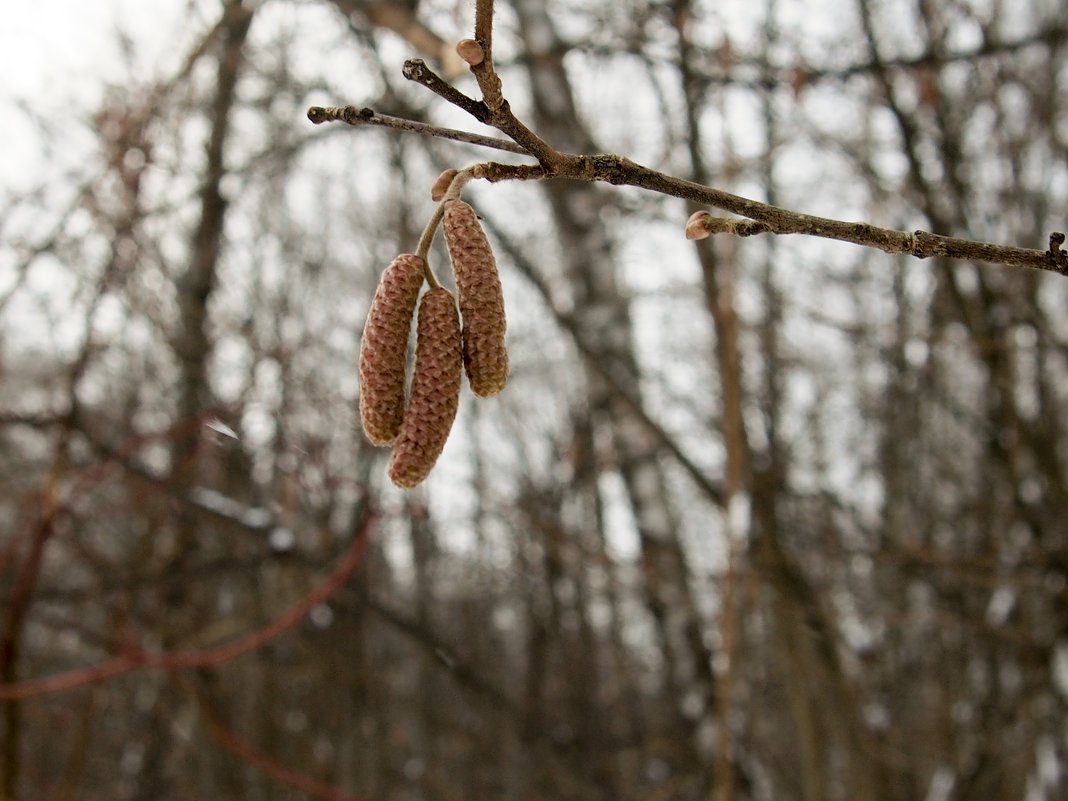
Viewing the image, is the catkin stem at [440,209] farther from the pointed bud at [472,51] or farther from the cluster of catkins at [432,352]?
the pointed bud at [472,51]

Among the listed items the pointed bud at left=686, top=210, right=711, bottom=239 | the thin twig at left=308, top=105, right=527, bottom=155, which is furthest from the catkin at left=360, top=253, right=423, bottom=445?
the pointed bud at left=686, top=210, right=711, bottom=239

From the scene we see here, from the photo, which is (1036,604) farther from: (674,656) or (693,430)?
(693,430)

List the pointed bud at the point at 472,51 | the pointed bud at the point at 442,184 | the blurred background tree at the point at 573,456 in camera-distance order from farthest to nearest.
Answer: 1. the blurred background tree at the point at 573,456
2. the pointed bud at the point at 442,184
3. the pointed bud at the point at 472,51

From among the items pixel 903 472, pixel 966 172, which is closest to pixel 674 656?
pixel 903 472

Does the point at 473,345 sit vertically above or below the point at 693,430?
below

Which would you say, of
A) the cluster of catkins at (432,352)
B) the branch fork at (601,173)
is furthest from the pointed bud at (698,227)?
the cluster of catkins at (432,352)

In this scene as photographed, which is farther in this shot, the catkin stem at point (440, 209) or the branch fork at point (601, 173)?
the catkin stem at point (440, 209)

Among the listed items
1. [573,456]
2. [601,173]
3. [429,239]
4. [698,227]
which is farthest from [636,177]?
[573,456]

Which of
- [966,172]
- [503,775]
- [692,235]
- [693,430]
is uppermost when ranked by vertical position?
[966,172]
